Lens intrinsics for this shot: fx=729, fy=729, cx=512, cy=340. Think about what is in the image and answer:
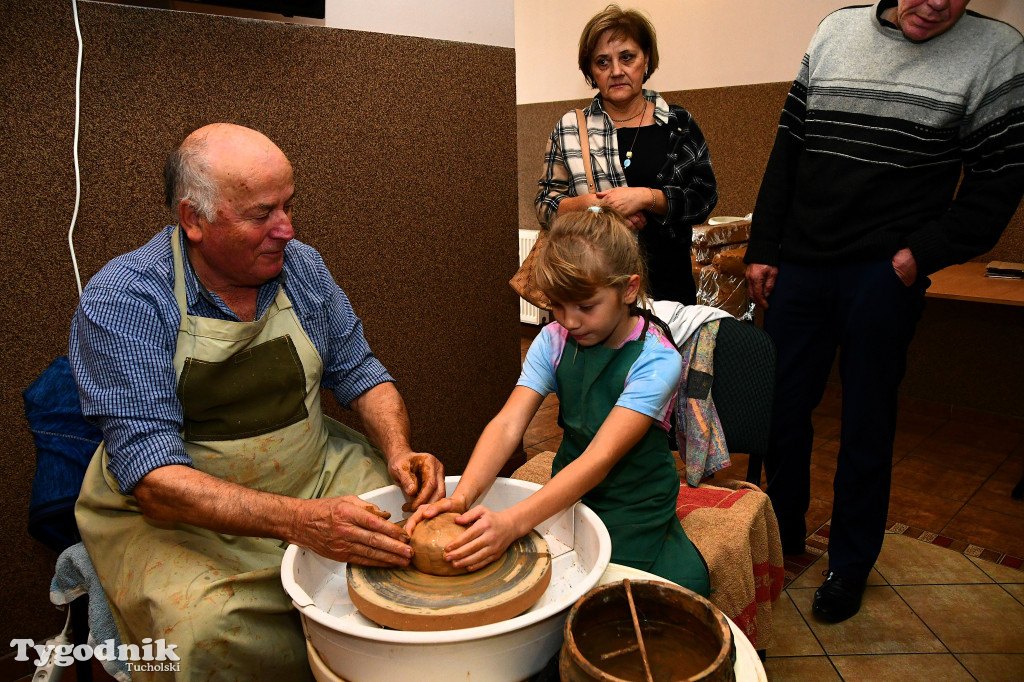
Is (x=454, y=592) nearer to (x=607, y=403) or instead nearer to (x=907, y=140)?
(x=607, y=403)

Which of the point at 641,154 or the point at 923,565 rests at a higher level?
the point at 641,154

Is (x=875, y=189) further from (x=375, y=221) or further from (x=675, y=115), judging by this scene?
(x=375, y=221)

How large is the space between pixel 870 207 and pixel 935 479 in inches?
68.1

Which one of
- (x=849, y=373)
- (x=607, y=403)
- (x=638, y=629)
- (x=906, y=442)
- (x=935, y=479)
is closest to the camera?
(x=638, y=629)

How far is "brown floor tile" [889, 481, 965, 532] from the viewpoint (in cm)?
285

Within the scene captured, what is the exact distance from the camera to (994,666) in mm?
2035

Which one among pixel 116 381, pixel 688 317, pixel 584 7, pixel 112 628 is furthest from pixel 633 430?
pixel 584 7

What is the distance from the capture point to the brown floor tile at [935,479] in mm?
3098

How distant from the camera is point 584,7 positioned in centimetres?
507

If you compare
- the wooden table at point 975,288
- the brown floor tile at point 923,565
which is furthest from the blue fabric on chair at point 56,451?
the wooden table at point 975,288

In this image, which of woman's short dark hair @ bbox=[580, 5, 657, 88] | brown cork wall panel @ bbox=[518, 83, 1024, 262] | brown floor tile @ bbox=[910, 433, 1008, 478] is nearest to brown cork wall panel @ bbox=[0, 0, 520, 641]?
woman's short dark hair @ bbox=[580, 5, 657, 88]

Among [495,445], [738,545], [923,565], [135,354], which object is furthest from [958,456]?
[135,354]

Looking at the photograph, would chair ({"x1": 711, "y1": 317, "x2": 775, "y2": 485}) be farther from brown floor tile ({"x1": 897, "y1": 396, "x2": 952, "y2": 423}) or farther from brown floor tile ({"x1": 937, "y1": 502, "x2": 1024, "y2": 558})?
brown floor tile ({"x1": 897, "y1": 396, "x2": 952, "y2": 423})

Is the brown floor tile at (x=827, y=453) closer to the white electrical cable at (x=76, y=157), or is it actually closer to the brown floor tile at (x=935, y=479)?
the brown floor tile at (x=935, y=479)
